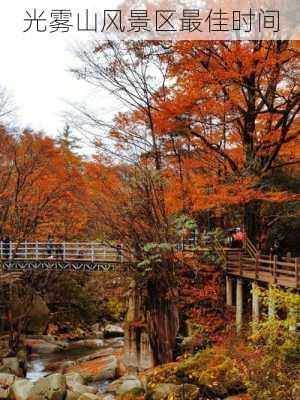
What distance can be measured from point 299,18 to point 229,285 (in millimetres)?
8898

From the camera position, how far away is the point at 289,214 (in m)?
17.5

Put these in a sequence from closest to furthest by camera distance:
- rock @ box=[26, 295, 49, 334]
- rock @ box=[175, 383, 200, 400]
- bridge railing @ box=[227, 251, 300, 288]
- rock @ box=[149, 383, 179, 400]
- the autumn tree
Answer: rock @ box=[175, 383, 200, 400] → rock @ box=[149, 383, 179, 400] → bridge railing @ box=[227, 251, 300, 288] → the autumn tree → rock @ box=[26, 295, 49, 334]

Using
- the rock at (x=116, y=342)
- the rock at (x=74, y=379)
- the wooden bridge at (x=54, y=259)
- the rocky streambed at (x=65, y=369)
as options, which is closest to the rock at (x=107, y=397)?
the rocky streambed at (x=65, y=369)

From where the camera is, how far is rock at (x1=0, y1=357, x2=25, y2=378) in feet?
57.1

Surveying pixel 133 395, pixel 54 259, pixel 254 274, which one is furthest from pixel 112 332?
pixel 133 395

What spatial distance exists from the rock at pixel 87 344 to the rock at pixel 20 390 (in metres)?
9.47

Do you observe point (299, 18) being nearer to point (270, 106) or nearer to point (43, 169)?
point (270, 106)

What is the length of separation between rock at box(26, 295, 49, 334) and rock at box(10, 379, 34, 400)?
11433 mm

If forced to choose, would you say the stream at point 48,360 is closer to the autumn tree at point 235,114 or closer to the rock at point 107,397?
the rock at point 107,397

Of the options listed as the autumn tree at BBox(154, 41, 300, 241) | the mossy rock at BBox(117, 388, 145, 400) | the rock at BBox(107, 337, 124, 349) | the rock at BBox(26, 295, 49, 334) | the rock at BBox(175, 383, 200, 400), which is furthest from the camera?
the rock at BBox(26, 295, 49, 334)

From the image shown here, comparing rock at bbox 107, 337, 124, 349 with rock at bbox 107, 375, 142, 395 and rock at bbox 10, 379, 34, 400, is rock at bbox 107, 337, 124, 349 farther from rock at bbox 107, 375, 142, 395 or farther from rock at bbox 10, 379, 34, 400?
rock at bbox 10, 379, 34, 400

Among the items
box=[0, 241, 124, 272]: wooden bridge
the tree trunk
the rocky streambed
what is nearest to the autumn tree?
the tree trunk

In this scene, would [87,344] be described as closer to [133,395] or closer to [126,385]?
[126,385]

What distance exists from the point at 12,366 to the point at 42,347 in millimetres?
5242
